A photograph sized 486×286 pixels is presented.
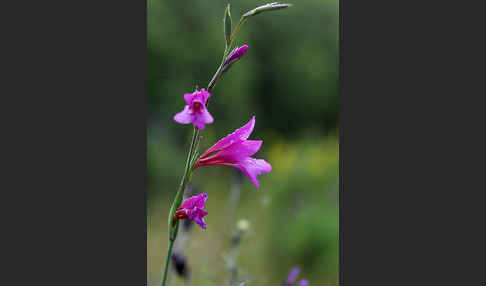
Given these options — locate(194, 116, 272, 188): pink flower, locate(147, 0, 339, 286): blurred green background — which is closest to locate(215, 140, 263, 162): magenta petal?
locate(194, 116, 272, 188): pink flower

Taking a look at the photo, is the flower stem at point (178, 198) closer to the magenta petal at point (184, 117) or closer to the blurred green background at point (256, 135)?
the magenta petal at point (184, 117)

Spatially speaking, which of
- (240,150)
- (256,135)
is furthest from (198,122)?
(256,135)

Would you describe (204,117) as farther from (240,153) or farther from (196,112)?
(240,153)

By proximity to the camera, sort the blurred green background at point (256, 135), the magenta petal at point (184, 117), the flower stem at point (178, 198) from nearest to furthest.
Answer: the magenta petal at point (184, 117)
the flower stem at point (178, 198)
the blurred green background at point (256, 135)

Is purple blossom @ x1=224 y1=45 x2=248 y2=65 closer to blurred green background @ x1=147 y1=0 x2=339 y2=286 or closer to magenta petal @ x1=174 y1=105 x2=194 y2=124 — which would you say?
magenta petal @ x1=174 y1=105 x2=194 y2=124

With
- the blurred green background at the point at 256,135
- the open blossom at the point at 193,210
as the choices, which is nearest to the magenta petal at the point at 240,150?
the open blossom at the point at 193,210

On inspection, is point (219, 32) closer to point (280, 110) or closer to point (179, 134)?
point (179, 134)
